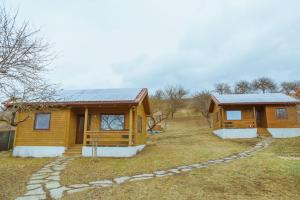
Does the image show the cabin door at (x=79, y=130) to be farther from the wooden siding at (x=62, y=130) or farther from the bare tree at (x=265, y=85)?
the bare tree at (x=265, y=85)

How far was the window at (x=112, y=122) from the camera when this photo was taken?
12.1 meters

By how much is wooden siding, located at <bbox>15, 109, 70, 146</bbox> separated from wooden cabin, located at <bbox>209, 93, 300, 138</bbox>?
12798mm

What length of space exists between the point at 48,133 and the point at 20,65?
299 inches

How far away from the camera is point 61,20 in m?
10.1

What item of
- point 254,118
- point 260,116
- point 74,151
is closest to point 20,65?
point 74,151

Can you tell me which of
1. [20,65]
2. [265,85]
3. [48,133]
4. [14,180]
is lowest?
[14,180]

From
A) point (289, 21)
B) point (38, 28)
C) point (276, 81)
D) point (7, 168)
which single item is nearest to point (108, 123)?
point (7, 168)

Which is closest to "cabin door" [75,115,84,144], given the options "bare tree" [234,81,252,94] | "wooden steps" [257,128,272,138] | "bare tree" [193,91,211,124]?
"wooden steps" [257,128,272,138]

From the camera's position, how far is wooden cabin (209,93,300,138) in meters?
17.5

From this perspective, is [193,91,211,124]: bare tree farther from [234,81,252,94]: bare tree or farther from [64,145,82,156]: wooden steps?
[64,145,82,156]: wooden steps

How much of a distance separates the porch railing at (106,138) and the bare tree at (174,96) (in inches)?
867

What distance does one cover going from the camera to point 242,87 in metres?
40.2

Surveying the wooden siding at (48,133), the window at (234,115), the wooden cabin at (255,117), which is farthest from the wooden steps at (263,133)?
the wooden siding at (48,133)

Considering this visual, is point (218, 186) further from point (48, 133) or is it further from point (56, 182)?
point (48, 133)
